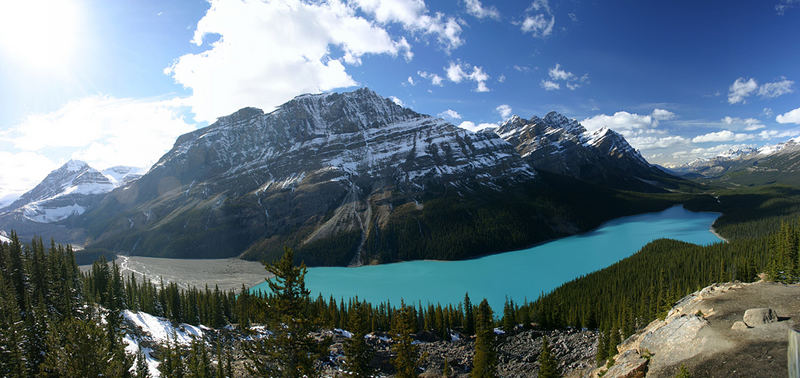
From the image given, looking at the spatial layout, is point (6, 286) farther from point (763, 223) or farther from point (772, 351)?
point (763, 223)

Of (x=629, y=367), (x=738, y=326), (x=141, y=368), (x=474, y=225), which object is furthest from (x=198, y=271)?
(x=738, y=326)

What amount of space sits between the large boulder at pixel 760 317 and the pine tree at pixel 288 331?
21667 millimetres

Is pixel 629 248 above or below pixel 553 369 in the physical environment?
below

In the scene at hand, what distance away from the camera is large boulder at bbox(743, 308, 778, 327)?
678 inches

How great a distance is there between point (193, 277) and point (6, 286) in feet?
350

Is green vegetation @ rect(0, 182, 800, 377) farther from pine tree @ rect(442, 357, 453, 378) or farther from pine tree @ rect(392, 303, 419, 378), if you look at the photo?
pine tree @ rect(442, 357, 453, 378)

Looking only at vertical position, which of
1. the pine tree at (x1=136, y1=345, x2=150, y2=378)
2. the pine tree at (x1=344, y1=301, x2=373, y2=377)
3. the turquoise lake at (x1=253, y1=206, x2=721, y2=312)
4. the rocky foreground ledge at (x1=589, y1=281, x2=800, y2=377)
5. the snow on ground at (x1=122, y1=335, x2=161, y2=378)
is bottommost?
the turquoise lake at (x1=253, y1=206, x2=721, y2=312)

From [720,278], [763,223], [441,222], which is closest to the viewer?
[720,278]

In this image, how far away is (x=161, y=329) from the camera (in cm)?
5069

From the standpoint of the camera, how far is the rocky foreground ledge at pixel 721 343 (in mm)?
14852

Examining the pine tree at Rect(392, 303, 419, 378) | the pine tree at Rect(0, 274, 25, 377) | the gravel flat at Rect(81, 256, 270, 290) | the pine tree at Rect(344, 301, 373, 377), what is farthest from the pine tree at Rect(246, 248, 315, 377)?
the gravel flat at Rect(81, 256, 270, 290)

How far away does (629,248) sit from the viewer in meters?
132

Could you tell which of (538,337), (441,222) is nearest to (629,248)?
(441,222)

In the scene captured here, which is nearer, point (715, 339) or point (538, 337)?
point (715, 339)
